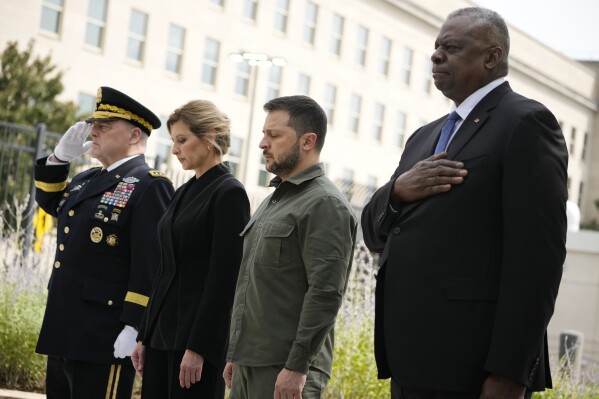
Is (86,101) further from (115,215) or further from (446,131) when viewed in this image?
(446,131)

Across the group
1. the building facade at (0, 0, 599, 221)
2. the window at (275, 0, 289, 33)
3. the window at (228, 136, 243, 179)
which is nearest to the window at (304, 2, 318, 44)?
the building facade at (0, 0, 599, 221)

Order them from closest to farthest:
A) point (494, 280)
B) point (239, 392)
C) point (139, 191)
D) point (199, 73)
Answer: point (494, 280) → point (239, 392) → point (139, 191) → point (199, 73)

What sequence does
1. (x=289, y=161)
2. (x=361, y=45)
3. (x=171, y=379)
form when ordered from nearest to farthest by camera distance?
(x=289, y=161) → (x=171, y=379) → (x=361, y=45)

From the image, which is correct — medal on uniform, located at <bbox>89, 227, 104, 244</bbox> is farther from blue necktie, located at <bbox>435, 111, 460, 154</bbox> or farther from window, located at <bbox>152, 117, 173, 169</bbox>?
window, located at <bbox>152, 117, 173, 169</bbox>

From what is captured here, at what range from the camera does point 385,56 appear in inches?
1836

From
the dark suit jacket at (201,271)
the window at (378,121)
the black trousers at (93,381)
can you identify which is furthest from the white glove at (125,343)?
the window at (378,121)

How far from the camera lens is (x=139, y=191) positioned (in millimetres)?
4926

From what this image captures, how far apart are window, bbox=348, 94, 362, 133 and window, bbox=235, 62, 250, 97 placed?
7274 mm

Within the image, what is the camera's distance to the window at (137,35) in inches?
1316

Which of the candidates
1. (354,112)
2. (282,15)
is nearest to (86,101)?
(282,15)

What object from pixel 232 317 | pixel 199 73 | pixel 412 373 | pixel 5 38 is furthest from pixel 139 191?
pixel 199 73

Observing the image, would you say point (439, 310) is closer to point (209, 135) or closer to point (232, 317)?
point (232, 317)

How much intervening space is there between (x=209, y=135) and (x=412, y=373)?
6.41 ft

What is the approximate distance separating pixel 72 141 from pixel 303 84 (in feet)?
120
